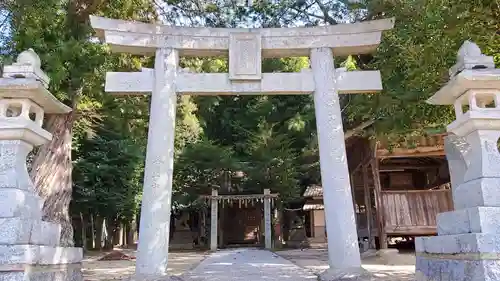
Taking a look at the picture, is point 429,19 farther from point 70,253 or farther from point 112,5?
point 112,5

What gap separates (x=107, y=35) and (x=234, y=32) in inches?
89.2

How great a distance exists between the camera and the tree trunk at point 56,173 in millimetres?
8289

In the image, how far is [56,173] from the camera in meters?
8.53

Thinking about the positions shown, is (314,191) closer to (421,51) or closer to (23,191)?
(421,51)

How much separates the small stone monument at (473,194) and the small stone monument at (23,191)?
14.5 feet

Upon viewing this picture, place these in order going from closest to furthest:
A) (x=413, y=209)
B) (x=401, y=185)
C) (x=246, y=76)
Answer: (x=246, y=76)
(x=413, y=209)
(x=401, y=185)

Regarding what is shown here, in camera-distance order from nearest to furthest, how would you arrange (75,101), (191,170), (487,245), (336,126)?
(487,245) < (336,126) < (75,101) < (191,170)

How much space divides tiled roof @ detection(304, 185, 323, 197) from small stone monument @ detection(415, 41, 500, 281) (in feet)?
52.0

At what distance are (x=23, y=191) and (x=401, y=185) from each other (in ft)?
44.6

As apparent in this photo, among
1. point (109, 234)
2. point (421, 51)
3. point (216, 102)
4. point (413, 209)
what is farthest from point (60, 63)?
point (109, 234)

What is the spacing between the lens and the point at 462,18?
5828 millimetres

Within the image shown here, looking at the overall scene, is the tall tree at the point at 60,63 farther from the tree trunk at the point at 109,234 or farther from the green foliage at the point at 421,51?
the tree trunk at the point at 109,234

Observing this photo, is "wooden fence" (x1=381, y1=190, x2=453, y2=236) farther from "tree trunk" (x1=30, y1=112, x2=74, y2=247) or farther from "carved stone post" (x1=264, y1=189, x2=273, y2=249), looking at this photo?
"tree trunk" (x1=30, y1=112, x2=74, y2=247)

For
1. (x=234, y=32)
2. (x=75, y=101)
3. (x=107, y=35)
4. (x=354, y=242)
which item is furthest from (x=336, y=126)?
(x=75, y=101)
